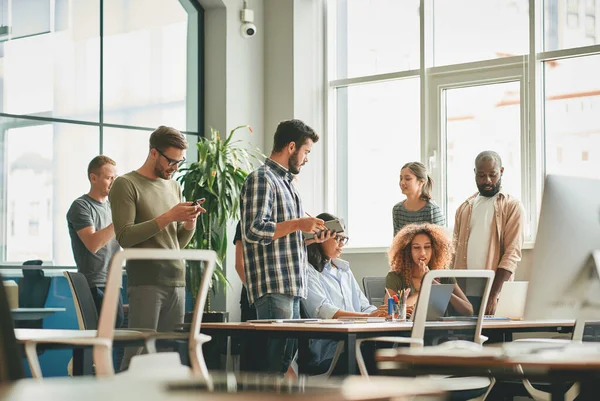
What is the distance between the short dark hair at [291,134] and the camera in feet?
14.4

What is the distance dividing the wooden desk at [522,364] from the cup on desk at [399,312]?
96.4 inches

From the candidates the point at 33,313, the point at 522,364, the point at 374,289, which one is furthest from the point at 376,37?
the point at 522,364

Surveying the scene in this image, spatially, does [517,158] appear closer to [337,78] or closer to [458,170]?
[458,170]

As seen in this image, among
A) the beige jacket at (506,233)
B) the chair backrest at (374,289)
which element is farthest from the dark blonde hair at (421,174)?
the chair backrest at (374,289)

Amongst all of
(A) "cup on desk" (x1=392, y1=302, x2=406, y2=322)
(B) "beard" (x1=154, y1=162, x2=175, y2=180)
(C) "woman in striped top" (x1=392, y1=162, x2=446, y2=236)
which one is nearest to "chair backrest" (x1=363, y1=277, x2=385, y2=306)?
(C) "woman in striped top" (x1=392, y1=162, x2=446, y2=236)

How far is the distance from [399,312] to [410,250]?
1.51ft

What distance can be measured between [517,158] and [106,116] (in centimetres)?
320

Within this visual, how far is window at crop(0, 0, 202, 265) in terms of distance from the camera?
6500 mm

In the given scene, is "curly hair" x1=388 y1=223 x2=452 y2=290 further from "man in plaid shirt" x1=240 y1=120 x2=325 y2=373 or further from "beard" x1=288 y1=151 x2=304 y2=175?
"beard" x1=288 y1=151 x2=304 y2=175

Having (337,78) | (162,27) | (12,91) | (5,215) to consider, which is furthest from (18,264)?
(337,78)

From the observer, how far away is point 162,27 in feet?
25.0

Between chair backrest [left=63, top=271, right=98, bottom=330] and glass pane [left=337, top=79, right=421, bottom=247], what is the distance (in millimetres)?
4105

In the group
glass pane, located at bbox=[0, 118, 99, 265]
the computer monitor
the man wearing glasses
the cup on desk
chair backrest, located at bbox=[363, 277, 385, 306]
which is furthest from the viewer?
glass pane, located at bbox=[0, 118, 99, 265]

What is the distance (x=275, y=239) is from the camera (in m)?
4.23
